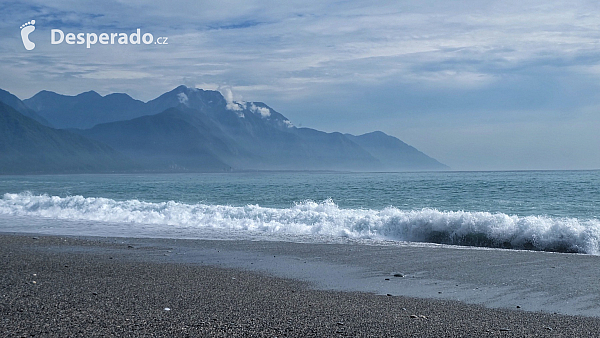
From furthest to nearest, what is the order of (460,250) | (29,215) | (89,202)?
(89,202)
(29,215)
(460,250)

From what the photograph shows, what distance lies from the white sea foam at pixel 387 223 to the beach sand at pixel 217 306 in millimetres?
4453

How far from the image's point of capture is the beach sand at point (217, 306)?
588 centimetres

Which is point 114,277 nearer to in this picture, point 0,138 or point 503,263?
point 503,263

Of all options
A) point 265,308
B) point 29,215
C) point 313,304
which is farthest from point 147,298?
point 29,215

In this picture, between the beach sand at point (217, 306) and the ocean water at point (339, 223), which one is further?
the ocean water at point (339, 223)

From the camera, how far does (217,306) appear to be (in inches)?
275

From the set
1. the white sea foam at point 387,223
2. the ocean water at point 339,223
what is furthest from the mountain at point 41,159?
the white sea foam at point 387,223

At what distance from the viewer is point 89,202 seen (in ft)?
93.9

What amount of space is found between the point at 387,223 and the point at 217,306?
12216 mm

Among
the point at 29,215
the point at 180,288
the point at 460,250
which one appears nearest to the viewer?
the point at 180,288

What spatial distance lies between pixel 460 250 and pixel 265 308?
8106 mm

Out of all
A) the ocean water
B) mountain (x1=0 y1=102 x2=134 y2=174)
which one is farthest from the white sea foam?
mountain (x1=0 y1=102 x2=134 y2=174)

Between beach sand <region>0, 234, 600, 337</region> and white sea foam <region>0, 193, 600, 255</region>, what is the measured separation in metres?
4.45

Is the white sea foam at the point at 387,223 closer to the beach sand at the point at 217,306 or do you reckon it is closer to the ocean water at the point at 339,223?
the ocean water at the point at 339,223
